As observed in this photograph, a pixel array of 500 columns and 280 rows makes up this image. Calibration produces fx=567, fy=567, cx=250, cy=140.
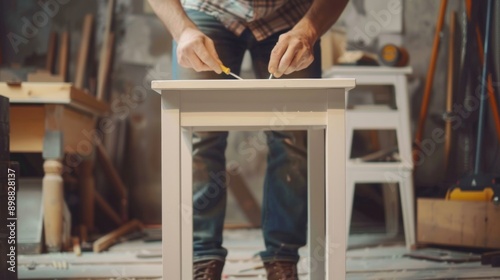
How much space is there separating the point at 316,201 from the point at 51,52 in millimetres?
1918

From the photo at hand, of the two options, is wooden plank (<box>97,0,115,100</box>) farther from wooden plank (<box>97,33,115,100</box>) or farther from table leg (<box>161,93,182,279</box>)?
table leg (<box>161,93,182,279</box>)

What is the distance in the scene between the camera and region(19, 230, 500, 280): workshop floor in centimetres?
172

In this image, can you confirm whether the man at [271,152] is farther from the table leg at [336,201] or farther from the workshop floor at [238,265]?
the table leg at [336,201]

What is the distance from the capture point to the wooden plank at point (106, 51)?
2.72 meters

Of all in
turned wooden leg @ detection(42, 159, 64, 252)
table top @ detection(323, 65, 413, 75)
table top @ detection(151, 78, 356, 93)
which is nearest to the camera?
table top @ detection(151, 78, 356, 93)

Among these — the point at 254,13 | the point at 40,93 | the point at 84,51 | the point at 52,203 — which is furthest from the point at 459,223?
the point at 84,51

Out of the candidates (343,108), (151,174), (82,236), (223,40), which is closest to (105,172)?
(151,174)

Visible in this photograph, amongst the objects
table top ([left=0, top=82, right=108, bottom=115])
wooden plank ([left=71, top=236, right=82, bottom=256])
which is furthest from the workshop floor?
table top ([left=0, top=82, right=108, bottom=115])

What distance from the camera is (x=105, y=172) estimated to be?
8.96ft

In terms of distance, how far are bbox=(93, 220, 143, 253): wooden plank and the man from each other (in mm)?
876

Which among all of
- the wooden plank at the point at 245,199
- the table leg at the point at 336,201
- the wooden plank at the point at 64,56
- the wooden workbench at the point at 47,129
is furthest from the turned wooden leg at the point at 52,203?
the table leg at the point at 336,201

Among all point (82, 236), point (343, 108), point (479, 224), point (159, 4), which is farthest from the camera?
point (82, 236)

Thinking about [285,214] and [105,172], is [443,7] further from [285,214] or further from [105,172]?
[105,172]

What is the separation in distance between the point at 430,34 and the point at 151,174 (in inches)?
60.6
